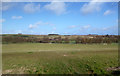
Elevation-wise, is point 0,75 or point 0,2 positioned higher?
point 0,2

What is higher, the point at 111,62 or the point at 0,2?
the point at 0,2

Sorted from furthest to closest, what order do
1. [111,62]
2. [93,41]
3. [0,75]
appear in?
[93,41], [111,62], [0,75]

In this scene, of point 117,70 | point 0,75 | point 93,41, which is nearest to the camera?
point 0,75

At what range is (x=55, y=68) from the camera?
19.4 feet

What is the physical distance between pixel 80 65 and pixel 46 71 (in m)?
2.16

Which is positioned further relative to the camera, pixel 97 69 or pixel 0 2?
pixel 97 69

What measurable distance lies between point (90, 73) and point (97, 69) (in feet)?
1.84

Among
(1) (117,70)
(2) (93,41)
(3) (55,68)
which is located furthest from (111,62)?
(2) (93,41)

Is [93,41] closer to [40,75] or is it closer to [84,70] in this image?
[84,70]

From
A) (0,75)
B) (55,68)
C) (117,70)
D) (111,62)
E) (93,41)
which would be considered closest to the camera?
(0,75)

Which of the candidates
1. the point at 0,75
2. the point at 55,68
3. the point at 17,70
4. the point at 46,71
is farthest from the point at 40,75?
the point at 0,75

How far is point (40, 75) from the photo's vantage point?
534cm

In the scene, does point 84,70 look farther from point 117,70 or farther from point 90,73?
point 117,70

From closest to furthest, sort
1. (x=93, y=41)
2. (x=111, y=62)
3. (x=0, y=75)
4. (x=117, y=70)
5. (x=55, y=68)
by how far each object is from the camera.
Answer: (x=0, y=75)
(x=117, y=70)
(x=55, y=68)
(x=111, y=62)
(x=93, y=41)
